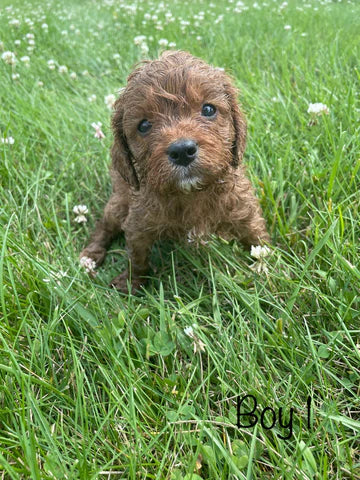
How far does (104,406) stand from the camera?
1.98 meters

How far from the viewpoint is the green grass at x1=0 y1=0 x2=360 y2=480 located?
173 cm

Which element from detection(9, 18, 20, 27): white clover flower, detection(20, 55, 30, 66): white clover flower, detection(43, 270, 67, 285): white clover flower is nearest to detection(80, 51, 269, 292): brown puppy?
detection(43, 270, 67, 285): white clover flower

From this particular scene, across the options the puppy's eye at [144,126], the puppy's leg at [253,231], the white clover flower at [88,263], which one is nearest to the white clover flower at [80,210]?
the white clover flower at [88,263]

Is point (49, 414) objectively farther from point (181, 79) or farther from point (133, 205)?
point (181, 79)

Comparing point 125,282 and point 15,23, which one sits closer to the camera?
point 125,282

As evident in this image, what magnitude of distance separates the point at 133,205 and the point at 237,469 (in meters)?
1.60

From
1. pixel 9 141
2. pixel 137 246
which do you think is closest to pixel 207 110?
pixel 137 246

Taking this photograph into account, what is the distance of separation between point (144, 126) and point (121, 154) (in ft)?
0.90

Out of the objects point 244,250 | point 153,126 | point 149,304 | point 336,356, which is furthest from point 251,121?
point 336,356

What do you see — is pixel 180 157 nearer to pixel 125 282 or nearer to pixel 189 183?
pixel 189 183

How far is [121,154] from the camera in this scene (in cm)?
254

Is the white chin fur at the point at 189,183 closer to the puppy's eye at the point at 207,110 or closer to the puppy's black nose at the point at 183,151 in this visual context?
the puppy's black nose at the point at 183,151

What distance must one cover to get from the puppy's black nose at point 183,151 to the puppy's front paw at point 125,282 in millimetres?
1017

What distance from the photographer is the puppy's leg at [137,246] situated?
2.66 m
